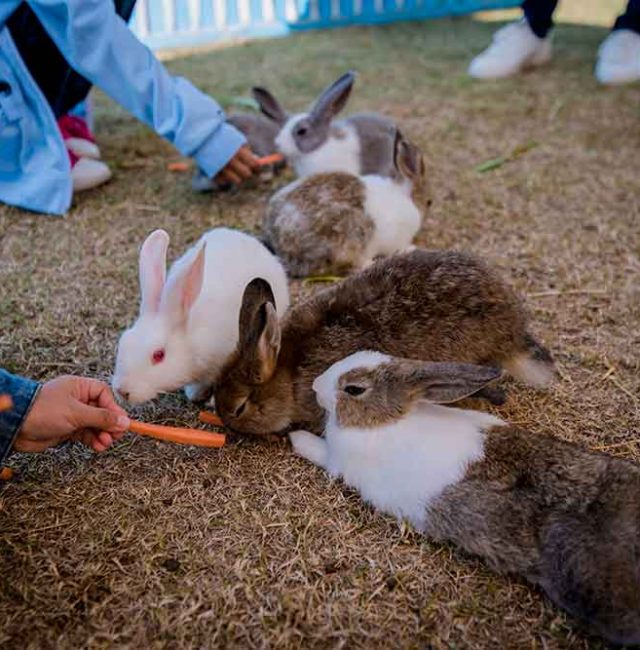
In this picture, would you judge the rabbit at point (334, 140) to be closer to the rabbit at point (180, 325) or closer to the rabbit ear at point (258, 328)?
the rabbit at point (180, 325)

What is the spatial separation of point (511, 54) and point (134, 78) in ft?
10.2

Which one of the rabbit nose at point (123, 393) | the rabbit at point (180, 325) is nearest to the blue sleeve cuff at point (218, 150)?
the rabbit at point (180, 325)

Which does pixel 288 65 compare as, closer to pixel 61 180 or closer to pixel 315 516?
→ pixel 61 180

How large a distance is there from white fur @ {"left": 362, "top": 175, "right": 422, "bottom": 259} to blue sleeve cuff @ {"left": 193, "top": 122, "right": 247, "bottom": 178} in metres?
0.72

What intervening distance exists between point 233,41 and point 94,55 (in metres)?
3.49

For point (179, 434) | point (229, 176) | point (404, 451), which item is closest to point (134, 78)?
point (229, 176)

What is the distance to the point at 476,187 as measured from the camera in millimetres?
3707

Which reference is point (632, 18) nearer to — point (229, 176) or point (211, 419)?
point (229, 176)

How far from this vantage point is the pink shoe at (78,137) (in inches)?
152

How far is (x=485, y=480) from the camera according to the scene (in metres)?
1.72

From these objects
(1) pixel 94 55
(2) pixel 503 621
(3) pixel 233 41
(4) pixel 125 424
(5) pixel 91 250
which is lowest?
(3) pixel 233 41

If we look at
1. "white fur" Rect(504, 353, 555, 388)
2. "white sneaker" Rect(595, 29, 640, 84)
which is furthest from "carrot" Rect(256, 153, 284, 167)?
"white sneaker" Rect(595, 29, 640, 84)

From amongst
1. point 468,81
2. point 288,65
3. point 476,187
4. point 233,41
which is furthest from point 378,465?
point 233,41

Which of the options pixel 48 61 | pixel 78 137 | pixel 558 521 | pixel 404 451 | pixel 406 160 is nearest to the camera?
pixel 558 521
